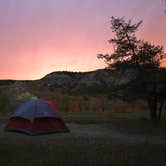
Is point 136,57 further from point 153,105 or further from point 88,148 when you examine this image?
point 88,148

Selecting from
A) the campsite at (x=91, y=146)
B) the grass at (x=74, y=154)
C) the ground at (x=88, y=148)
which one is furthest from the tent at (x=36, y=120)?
the grass at (x=74, y=154)

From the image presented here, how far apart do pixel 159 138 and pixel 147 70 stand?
295 inches

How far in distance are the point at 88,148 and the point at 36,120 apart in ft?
19.2

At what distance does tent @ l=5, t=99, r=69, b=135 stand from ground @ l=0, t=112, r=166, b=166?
1.85 ft

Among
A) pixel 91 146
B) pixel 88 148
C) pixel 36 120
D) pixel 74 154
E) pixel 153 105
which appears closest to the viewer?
pixel 74 154

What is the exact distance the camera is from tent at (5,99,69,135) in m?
21.1

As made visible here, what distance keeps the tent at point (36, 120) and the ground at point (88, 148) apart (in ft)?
1.85

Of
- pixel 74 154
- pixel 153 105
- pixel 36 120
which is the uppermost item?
pixel 153 105

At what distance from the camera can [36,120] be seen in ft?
69.7

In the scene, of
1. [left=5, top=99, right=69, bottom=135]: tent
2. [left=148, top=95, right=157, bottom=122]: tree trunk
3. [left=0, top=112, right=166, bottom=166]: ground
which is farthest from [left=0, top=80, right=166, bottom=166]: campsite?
[left=148, top=95, right=157, bottom=122]: tree trunk

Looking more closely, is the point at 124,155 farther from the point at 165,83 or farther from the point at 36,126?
the point at 165,83

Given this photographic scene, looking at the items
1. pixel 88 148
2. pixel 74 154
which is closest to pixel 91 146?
pixel 88 148

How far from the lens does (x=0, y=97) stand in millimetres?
39750

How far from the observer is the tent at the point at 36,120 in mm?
21141
